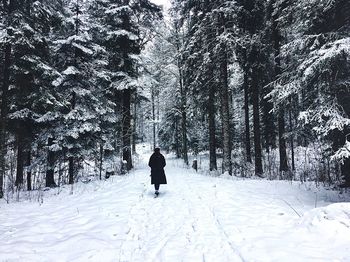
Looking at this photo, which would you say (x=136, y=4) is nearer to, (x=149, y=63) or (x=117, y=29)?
(x=117, y=29)

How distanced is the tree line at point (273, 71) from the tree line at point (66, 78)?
464 cm

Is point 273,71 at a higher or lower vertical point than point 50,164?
higher

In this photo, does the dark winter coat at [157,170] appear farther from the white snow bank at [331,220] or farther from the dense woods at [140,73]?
the white snow bank at [331,220]

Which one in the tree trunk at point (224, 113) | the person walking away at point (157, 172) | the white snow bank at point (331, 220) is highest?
the tree trunk at point (224, 113)

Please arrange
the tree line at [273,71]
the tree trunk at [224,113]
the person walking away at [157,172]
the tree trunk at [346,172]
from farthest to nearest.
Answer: the tree trunk at [224,113] → the person walking away at [157,172] → the tree trunk at [346,172] → the tree line at [273,71]

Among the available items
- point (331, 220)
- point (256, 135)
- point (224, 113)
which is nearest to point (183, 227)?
point (331, 220)

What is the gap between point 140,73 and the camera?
65.7 ft

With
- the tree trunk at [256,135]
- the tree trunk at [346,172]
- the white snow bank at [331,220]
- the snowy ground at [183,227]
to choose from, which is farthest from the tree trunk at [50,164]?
the tree trunk at [346,172]

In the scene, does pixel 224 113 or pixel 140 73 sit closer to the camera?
pixel 224 113

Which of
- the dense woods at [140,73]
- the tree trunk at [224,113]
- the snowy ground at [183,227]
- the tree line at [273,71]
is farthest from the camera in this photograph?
the tree trunk at [224,113]

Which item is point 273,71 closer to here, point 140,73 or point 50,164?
point 140,73

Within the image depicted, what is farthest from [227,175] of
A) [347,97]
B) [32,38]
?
[32,38]

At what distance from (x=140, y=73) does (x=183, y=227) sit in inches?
595

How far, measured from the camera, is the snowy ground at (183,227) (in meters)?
5.20
